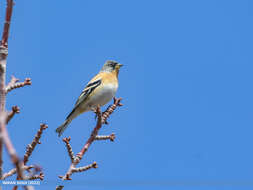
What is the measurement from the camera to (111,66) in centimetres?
1261

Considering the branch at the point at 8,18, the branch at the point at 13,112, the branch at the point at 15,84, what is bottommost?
the branch at the point at 13,112

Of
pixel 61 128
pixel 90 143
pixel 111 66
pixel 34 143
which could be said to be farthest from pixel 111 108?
pixel 111 66

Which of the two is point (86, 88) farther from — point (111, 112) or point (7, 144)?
point (7, 144)

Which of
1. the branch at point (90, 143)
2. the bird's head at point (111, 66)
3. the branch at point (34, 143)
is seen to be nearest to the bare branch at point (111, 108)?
the branch at point (90, 143)

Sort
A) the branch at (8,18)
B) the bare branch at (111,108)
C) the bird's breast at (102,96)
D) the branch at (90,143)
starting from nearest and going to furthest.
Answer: the branch at (8,18) < the branch at (90,143) < the bare branch at (111,108) < the bird's breast at (102,96)

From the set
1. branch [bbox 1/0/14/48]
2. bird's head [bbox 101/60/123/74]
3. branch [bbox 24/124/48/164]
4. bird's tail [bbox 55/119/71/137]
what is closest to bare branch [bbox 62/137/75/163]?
branch [bbox 24/124/48/164]

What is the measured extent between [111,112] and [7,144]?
471cm

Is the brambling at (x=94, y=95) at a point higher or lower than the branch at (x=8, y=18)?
higher

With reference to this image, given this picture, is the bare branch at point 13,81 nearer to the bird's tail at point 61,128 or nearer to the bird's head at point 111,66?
the bird's tail at point 61,128

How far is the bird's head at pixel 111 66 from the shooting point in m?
12.4

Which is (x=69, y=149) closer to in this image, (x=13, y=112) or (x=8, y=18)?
(x=13, y=112)

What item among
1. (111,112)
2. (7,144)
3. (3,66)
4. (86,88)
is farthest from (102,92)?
(7,144)

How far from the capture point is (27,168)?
4891mm

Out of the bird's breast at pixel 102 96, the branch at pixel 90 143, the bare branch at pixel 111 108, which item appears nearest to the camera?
the branch at pixel 90 143
